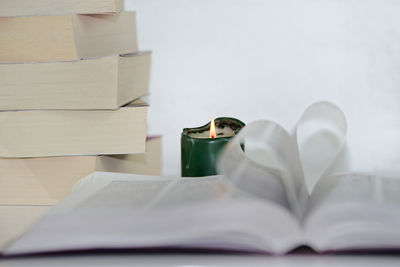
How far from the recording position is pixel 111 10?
0.66 metres

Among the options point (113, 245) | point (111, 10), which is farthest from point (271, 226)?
point (111, 10)

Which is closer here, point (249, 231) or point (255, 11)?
point (249, 231)

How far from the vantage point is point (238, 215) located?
0.41m

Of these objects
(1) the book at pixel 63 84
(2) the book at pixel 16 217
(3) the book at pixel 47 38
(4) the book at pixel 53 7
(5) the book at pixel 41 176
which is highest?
(4) the book at pixel 53 7

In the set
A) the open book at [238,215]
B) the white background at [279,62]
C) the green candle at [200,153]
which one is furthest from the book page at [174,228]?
the white background at [279,62]

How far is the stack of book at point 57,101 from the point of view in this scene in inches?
25.6

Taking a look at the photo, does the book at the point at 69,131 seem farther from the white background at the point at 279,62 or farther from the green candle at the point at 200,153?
the white background at the point at 279,62

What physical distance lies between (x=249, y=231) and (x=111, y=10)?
0.39 metres

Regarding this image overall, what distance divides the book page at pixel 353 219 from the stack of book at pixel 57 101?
315 millimetres

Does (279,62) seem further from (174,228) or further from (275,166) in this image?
(174,228)

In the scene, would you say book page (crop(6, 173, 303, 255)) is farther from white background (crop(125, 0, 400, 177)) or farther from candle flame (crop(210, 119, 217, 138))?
white background (crop(125, 0, 400, 177))

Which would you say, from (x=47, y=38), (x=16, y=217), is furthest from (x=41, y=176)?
(x=47, y=38)

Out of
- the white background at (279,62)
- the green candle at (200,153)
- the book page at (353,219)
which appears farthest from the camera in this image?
the white background at (279,62)

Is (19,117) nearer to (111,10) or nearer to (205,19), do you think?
(111,10)
